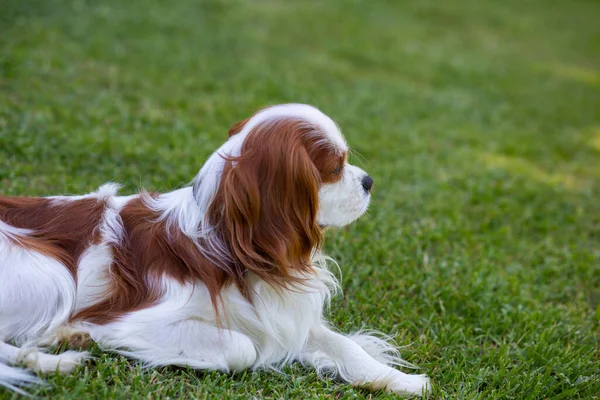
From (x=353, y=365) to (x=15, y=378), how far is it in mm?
1621

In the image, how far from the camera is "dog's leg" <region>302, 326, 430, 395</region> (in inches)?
133

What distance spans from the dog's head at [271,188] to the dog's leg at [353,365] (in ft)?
1.67

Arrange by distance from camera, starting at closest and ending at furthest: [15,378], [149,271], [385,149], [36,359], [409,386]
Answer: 1. [15,378]
2. [36,359]
3. [149,271]
4. [409,386]
5. [385,149]

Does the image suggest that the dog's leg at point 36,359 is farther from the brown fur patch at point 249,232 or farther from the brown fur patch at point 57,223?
the brown fur patch at point 57,223

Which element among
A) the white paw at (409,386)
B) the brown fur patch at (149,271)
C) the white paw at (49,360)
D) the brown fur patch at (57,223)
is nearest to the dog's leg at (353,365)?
the white paw at (409,386)

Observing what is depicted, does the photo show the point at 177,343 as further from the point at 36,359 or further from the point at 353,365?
the point at 353,365

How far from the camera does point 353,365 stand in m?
3.44

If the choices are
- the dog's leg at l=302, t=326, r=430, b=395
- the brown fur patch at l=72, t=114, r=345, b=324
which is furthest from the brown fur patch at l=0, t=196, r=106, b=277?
the dog's leg at l=302, t=326, r=430, b=395

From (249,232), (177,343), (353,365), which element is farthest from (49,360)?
(353,365)

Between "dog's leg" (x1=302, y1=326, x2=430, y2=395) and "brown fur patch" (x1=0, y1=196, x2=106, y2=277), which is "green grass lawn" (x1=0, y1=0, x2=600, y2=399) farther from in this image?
"brown fur patch" (x1=0, y1=196, x2=106, y2=277)

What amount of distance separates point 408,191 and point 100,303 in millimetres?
3569

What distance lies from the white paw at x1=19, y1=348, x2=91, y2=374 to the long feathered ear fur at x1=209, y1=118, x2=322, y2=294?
83cm

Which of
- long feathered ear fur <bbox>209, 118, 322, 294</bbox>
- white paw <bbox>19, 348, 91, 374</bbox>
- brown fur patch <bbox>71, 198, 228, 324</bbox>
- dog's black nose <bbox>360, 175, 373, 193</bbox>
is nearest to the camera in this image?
white paw <bbox>19, 348, 91, 374</bbox>

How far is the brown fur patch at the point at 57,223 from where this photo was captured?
3167 mm
